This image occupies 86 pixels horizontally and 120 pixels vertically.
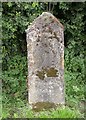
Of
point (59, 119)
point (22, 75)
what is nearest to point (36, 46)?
point (59, 119)

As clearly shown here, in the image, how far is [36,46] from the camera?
21.0 ft

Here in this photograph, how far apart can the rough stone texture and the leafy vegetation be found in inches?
18.3

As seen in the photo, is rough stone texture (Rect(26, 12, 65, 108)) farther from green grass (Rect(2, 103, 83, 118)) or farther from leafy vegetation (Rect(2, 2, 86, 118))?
leafy vegetation (Rect(2, 2, 86, 118))

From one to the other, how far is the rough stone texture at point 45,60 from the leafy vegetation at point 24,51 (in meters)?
0.47

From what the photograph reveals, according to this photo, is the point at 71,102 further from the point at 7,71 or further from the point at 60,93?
the point at 7,71

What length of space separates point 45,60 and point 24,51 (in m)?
2.83

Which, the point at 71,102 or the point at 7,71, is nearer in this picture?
the point at 71,102

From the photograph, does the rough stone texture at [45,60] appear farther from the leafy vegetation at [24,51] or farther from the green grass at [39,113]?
the leafy vegetation at [24,51]

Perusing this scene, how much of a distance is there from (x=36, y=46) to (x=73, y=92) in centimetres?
178

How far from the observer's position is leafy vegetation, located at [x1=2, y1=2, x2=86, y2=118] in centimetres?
743

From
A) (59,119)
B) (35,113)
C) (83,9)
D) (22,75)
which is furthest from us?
(83,9)

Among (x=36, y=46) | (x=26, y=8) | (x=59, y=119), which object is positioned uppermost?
(x=26, y=8)

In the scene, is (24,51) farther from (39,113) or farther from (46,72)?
(39,113)

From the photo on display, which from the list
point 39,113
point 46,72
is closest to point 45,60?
point 46,72
